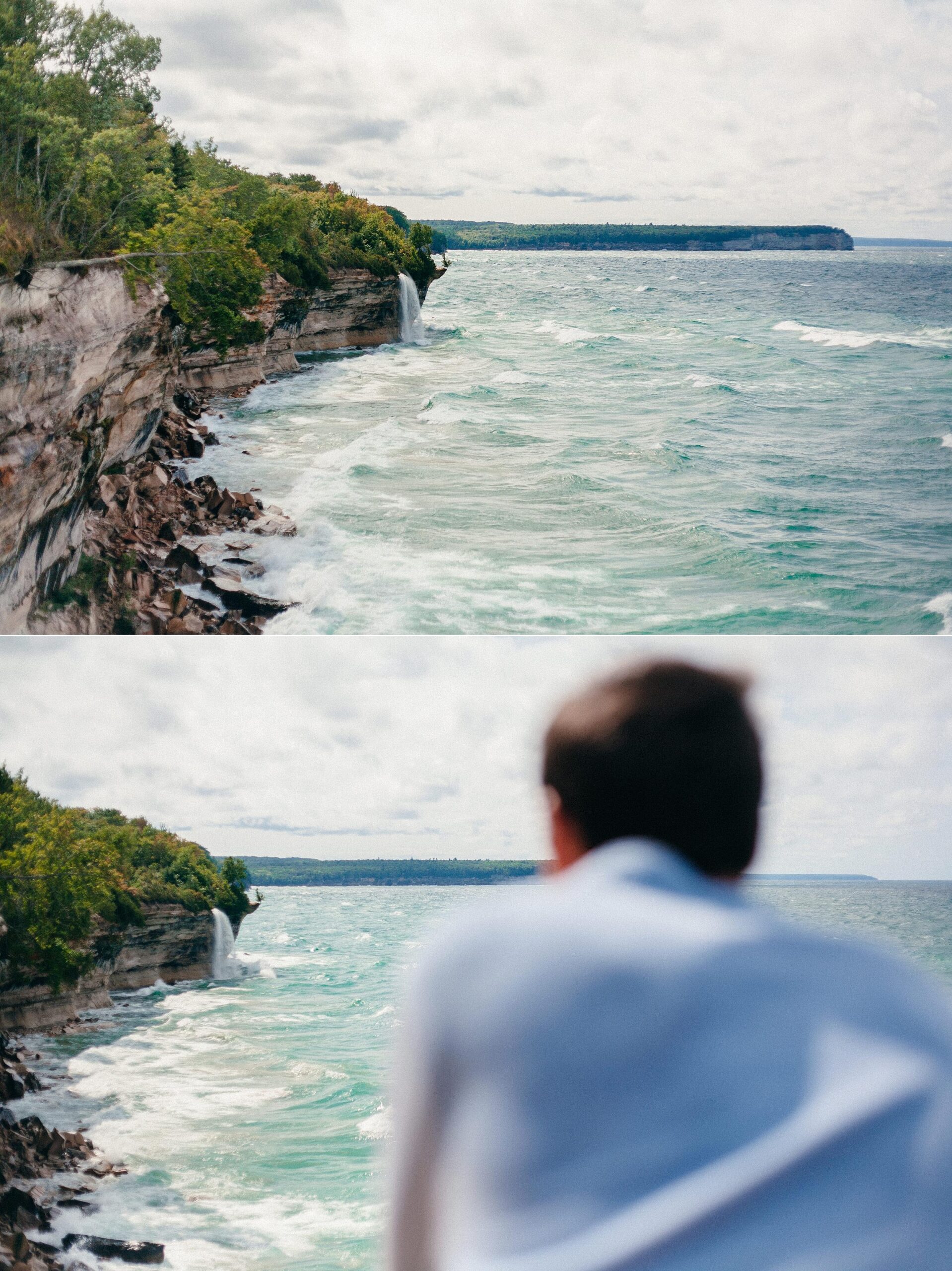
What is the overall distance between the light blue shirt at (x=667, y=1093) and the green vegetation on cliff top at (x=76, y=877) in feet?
10.9

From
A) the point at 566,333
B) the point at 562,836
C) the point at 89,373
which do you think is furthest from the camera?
the point at 566,333

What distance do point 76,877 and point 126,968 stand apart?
410mm

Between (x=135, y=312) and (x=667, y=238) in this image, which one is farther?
(x=667, y=238)

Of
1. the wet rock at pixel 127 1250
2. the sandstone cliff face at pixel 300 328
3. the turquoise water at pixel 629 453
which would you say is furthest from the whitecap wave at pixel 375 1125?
Result: the sandstone cliff face at pixel 300 328

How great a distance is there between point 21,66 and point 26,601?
5.47ft

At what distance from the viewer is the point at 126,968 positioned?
3.95m

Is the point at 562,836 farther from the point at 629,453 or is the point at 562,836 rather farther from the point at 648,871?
the point at 629,453

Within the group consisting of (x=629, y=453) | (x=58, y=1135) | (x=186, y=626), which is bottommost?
(x=58, y=1135)

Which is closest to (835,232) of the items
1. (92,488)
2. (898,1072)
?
(92,488)

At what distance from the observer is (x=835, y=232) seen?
3.83 metres

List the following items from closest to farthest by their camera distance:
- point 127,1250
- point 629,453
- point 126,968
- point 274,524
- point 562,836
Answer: point 562,836, point 127,1250, point 274,524, point 629,453, point 126,968

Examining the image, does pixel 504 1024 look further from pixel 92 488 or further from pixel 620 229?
pixel 620 229

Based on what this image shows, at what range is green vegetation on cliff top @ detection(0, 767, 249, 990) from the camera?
3654 mm

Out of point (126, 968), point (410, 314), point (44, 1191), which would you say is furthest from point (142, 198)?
point (44, 1191)
